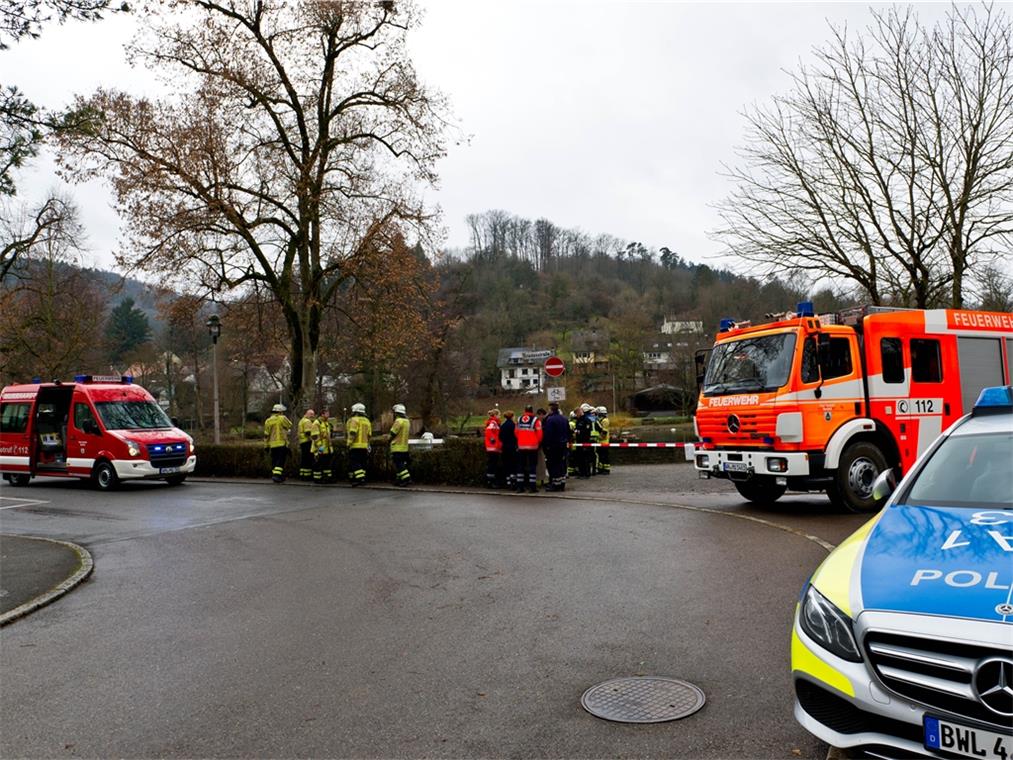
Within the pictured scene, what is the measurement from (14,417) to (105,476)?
4.23m

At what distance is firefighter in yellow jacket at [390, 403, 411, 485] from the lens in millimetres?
17938

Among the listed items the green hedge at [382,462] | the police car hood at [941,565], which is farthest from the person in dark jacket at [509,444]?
the police car hood at [941,565]

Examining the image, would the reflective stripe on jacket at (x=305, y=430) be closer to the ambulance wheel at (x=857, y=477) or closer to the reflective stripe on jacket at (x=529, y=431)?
the reflective stripe on jacket at (x=529, y=431)

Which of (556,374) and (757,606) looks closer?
(757,606)

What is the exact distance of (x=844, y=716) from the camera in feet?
11.6

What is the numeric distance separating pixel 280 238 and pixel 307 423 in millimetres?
7600

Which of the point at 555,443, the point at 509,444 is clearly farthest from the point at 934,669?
the point at 509,444

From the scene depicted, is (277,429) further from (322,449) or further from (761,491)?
(761,491)

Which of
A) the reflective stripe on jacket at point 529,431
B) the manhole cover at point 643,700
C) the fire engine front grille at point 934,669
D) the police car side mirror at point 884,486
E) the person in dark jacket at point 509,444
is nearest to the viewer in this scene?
the fire engine front grille at point 934,669

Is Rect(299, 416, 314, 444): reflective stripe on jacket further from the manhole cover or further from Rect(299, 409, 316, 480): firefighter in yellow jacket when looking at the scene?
the manhole cover

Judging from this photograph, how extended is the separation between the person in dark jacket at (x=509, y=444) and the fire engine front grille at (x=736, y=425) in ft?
15.3

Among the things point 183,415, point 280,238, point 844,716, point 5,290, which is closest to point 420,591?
point 844,716

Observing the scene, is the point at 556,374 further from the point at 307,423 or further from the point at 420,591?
the point at 420,591

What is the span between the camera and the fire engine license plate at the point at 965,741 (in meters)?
3.07
